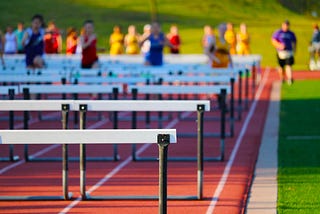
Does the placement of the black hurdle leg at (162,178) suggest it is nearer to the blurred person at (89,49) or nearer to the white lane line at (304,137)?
the white lane line at (304,137)

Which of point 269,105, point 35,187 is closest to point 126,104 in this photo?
point 35,187

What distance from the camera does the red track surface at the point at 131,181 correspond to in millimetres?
11609

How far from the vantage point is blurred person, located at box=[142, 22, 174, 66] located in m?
26.2

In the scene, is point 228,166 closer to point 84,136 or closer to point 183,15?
point 84,136

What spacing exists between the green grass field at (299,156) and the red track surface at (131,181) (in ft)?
1.57

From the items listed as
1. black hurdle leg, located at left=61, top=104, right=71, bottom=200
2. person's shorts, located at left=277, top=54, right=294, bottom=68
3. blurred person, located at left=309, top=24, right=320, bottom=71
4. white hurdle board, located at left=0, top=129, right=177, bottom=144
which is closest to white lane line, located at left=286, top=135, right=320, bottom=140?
black hurdle leg, located at left=61, top=104, right=71, bottom=200

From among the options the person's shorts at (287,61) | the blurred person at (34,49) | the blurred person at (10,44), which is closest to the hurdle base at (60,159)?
the blurred person at (34,49)

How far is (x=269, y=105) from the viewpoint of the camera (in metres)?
27.6

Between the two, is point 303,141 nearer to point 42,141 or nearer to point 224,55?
point 224,55

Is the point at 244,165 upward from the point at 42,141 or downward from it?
downward

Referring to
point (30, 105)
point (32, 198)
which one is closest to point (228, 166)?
point (32, 198)

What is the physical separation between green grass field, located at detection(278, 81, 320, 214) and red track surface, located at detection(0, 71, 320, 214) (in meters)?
0.48

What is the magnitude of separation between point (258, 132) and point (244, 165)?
5.12 metres

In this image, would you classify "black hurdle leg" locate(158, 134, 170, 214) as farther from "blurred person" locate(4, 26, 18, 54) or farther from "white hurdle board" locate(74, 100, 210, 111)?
"blurred person" locate(4, 26, 18, 54)
